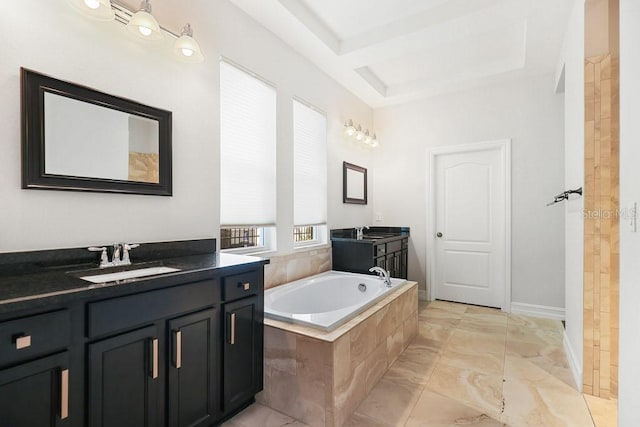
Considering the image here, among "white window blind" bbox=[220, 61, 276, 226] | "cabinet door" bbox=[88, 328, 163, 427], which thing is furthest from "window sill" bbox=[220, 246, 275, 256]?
"cabinet door" bbox=[88, 328, 163, 427]

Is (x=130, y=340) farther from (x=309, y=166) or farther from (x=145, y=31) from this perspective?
(x=309, y=166)

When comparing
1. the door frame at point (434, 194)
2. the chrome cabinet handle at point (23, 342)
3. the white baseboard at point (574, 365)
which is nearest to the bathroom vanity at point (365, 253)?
the door frame at point (434, 194)

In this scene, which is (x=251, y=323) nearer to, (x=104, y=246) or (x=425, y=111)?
(x=104, y=246)

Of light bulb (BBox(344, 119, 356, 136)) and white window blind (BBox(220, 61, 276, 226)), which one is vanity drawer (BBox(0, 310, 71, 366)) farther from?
light bulb (BBox(344, 119, 356, 136))

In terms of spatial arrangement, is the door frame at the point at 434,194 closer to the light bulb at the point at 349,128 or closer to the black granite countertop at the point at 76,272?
the light bulb at the point at 349,128

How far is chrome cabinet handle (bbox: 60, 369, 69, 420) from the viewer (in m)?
1.07

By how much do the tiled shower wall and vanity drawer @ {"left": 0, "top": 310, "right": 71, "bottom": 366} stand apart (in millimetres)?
2779

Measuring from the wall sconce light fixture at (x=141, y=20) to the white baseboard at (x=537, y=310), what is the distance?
405 cm

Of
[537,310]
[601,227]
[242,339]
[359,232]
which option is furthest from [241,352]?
[537,310]

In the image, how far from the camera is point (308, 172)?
3.28 meters

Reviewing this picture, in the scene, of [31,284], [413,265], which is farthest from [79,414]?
[413,265]

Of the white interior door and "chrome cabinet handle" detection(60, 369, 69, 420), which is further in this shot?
the white interior door

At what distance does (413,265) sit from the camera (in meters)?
4.30

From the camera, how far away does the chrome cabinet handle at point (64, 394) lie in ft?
3.52
